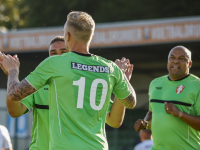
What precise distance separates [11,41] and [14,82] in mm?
13838

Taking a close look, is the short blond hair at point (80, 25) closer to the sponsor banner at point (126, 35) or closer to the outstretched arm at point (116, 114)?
the outstretched arm at point (116, 114)

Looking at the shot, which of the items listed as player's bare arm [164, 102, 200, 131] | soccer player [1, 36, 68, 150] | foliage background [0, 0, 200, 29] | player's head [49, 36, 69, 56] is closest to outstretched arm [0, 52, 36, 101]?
soccer player [1, 36, 68, 150]

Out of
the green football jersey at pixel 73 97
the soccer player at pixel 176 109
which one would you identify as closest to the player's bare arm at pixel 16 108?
the green football jersey at pixel 73 97

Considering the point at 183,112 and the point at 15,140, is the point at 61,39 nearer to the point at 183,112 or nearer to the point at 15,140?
the point at 183,112

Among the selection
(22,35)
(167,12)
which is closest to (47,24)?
(167,12)

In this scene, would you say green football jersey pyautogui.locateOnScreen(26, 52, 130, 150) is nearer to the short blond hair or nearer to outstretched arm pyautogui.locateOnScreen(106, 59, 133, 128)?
the short blond hair

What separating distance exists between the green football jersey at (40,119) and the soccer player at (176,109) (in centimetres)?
192

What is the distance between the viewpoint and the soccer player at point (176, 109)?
615 centimetres

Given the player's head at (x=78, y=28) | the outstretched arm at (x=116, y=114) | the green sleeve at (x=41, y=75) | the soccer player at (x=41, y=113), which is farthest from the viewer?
the outstretched arm at (x=116, y=114)

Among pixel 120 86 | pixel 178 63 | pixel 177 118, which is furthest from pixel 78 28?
pixel 178 63

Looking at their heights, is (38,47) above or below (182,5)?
below

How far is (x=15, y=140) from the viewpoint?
17891 mm

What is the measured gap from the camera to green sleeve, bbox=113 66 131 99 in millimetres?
4086

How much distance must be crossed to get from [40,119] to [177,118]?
2.26 metres
